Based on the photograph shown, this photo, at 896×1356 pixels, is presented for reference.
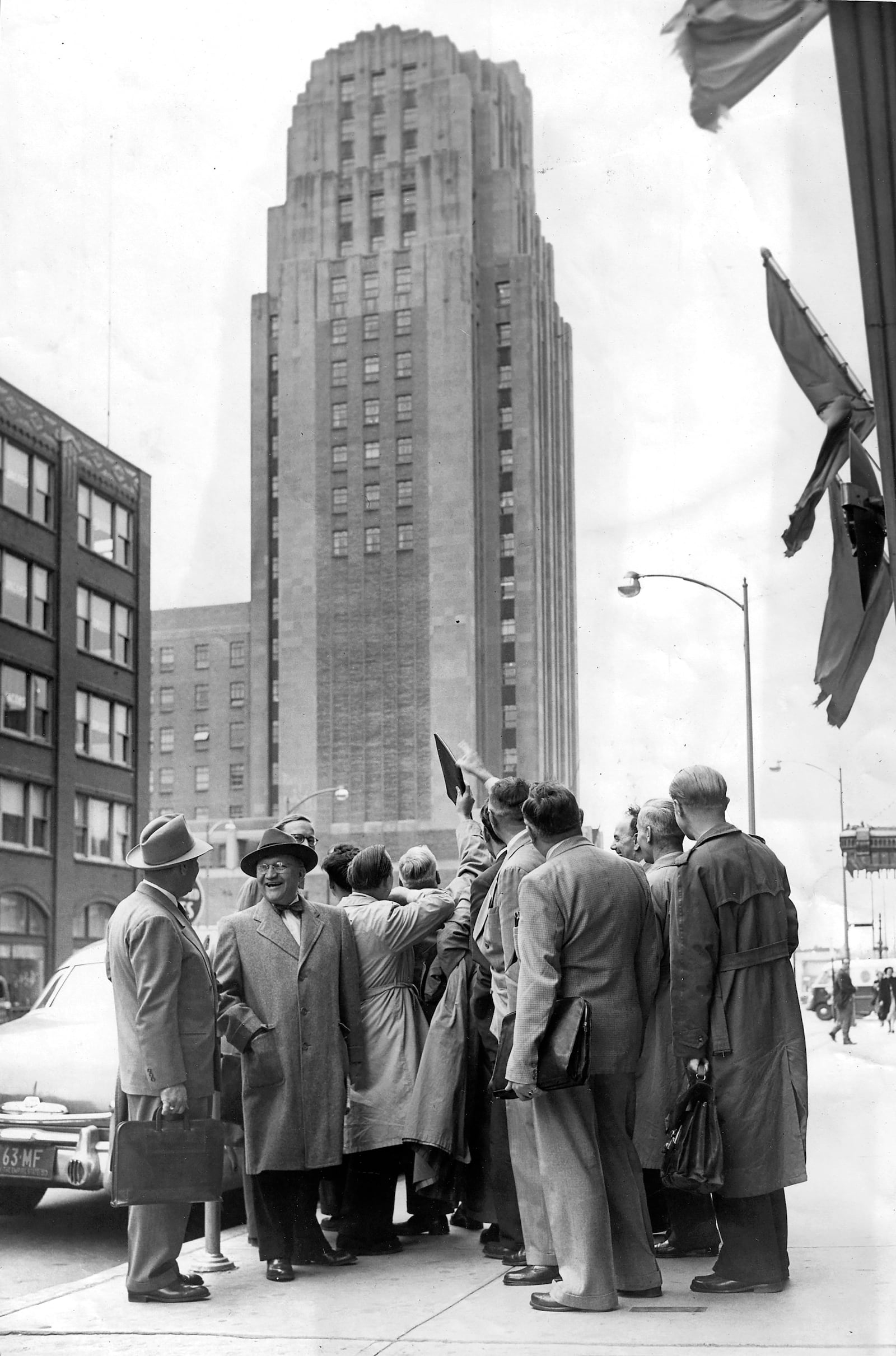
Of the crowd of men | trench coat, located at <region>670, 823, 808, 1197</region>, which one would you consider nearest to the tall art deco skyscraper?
the crowd of men

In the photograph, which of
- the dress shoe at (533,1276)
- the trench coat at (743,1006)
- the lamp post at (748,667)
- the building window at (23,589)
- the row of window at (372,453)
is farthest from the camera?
the building window at (23,589)

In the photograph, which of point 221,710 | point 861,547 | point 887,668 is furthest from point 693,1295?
point 221,710

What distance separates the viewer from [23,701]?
793cm

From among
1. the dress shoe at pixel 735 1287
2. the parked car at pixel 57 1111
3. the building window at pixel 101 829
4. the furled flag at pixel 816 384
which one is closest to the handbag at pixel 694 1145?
the dress shoe at pixel 735 1287

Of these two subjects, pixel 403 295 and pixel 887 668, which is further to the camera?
pixel 403 295

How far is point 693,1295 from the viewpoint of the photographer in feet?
16.2

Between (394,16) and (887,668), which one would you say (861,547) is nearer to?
(887,668)

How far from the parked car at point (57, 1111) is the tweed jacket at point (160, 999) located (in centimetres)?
145

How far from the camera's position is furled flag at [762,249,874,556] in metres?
5.42

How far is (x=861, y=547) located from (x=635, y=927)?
5.33 ft

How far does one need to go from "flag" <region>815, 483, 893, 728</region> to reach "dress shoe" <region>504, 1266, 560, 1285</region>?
2306 mm

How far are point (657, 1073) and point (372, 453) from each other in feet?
10.2

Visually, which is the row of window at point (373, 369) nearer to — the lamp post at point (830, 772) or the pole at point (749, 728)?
the pole at point (749, 728)

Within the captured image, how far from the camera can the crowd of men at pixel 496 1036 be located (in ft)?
16.1
